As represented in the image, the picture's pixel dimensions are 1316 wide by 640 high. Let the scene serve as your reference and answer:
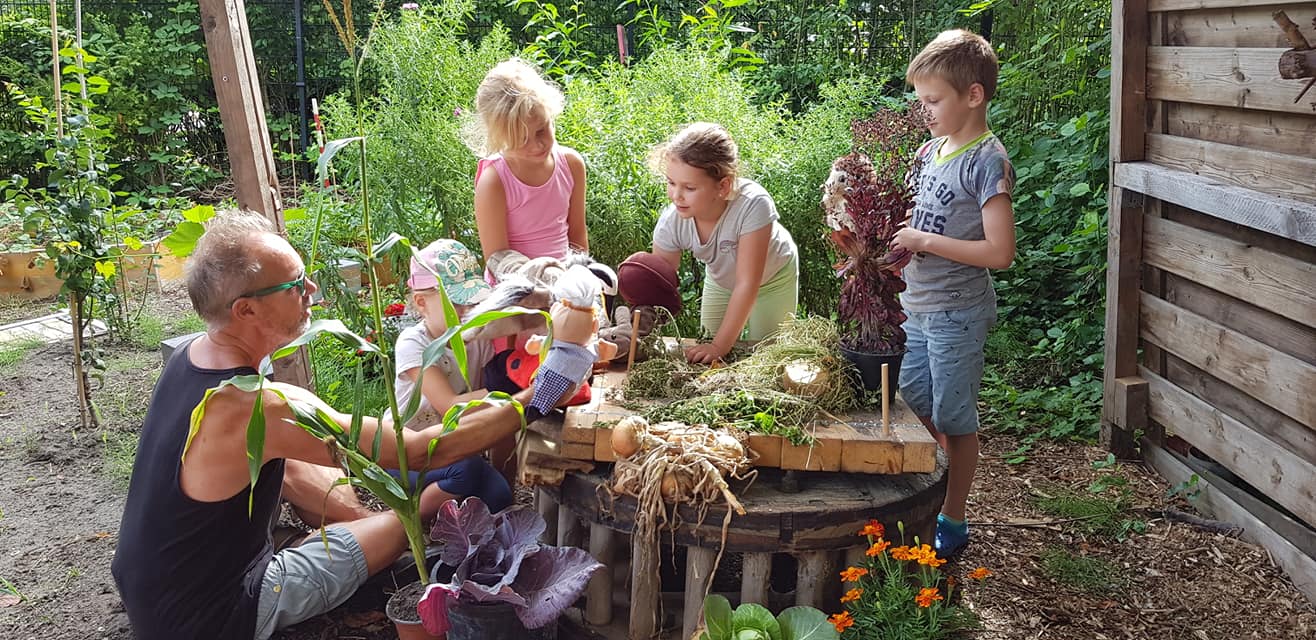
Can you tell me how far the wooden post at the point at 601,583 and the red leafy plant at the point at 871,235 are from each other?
0.90 meters

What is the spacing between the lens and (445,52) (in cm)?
545

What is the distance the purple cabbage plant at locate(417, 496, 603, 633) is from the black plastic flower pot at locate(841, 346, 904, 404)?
0.94 meters

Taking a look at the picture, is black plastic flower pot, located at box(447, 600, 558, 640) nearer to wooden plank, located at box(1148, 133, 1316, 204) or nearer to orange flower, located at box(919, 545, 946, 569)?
orange flower, located at box(919, 545, 946, 569)

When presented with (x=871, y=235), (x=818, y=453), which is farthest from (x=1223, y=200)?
(x=818, y=453)

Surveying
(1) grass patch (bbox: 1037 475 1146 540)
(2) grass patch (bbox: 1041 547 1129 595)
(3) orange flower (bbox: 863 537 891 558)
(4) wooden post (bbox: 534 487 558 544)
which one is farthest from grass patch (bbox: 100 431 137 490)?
(1) grass patch (bbox: 1037 475 1146 540)

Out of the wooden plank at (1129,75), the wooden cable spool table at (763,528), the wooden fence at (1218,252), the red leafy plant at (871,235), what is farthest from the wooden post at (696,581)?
the wooden plank at (1129,75)

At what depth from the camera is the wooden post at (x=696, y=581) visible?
270 centimetres

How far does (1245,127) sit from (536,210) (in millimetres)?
2521

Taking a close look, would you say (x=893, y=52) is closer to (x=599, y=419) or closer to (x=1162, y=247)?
(x=1162, y=247)

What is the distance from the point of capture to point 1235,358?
3711 mm

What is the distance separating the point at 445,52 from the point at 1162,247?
3.58 meters

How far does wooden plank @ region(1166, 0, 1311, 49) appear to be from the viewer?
342 centimetres

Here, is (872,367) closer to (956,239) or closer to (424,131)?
(956,239)

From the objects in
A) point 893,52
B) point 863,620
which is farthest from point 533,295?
point 893,52
